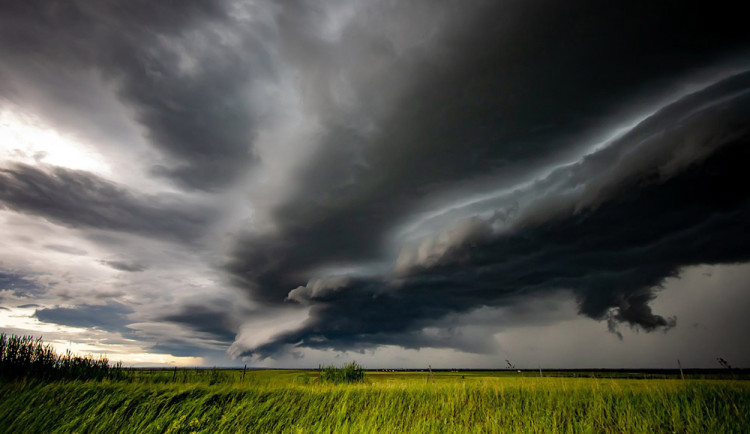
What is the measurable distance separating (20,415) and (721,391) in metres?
23.8

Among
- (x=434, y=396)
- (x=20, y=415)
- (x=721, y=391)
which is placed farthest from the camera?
(x=434, y=396)

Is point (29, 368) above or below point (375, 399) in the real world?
above

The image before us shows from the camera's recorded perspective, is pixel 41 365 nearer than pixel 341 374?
Yes

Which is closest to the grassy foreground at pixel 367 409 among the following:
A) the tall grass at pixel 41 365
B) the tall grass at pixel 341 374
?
the tall grass at pixel 41 365

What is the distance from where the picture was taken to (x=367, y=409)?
491 inches

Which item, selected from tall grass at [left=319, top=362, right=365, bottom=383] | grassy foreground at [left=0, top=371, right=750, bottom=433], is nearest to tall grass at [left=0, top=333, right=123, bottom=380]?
grassy foreground at [left=0, top=371, right=750, bottom=433]

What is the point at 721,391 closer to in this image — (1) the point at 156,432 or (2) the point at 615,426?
(2) the point at 615,426

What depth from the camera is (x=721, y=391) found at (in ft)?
44.7

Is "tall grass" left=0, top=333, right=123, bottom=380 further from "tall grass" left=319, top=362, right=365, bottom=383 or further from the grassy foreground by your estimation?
"tall grass" left=319, top=362, right=365, bottom=383

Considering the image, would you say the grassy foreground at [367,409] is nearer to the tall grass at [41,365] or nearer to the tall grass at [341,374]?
the tall grass at [41,365]

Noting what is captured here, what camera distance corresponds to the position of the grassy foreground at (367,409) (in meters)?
9.96

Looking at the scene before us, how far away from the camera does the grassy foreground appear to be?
9.96 m

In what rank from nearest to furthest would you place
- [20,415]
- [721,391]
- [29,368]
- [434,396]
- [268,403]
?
[20,415] → [268,403] → [721,391] → [434,396] → [29,368]

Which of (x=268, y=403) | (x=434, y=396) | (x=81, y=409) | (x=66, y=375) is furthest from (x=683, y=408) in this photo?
(x=66, y=375)
